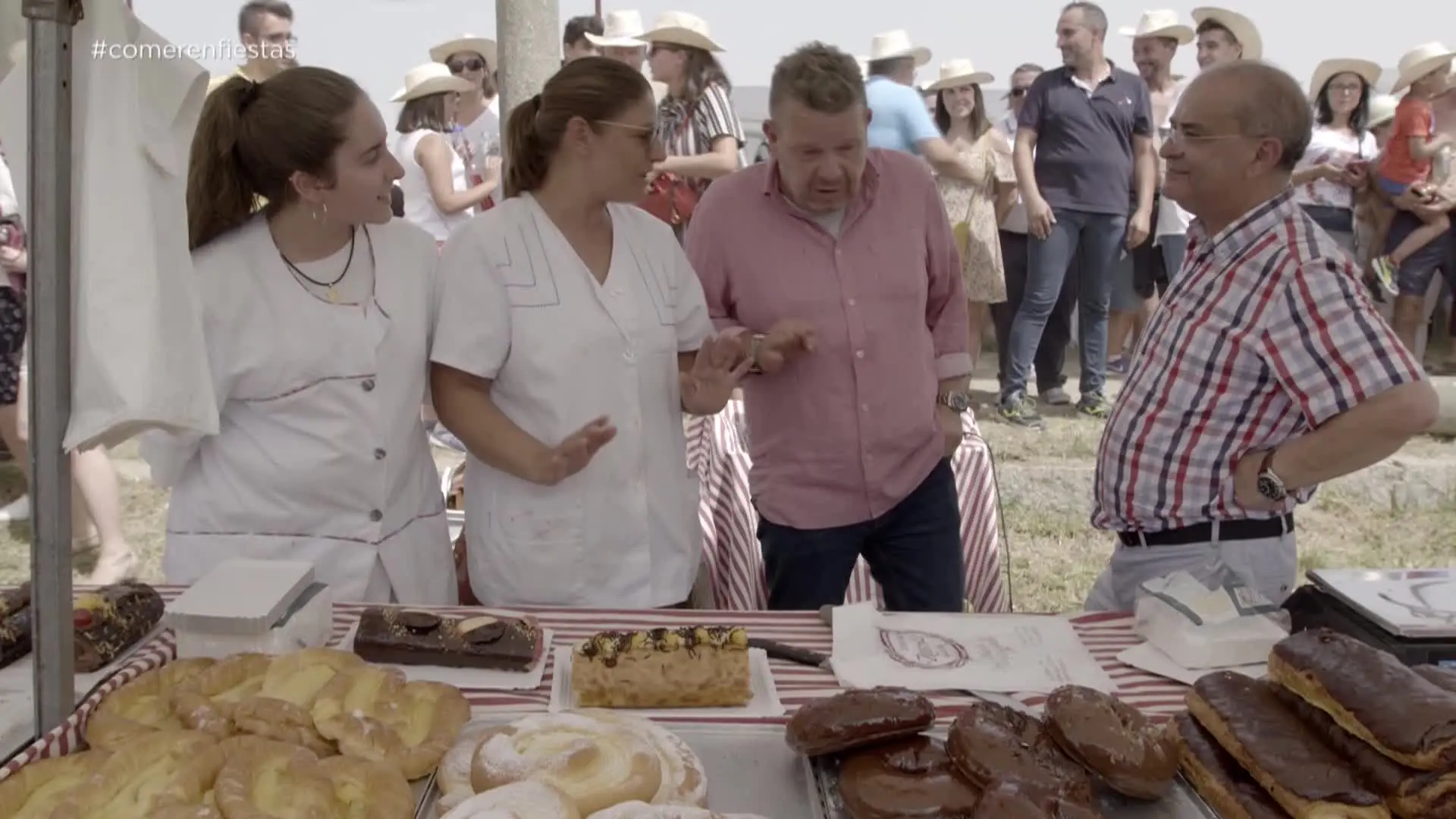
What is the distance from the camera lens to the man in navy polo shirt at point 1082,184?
6.63 meters

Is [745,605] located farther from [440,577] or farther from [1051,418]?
[1051,418]

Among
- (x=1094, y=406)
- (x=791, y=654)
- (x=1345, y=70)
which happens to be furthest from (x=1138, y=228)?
(x=791, y=654)

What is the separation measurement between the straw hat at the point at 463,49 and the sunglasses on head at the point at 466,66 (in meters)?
0.08

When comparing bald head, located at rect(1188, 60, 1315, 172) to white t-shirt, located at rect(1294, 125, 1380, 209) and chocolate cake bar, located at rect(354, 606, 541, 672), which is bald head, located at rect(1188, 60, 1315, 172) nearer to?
chocolate cake bar, located at rect(354, 606, 541, 672)

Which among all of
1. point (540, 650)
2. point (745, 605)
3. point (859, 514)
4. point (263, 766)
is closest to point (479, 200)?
point (745, 605)

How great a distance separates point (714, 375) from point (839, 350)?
41 centimetres

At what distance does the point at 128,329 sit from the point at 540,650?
0.81 m

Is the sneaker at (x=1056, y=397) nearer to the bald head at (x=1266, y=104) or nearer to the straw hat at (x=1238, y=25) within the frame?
the straw hat at (x=1238, y=25)

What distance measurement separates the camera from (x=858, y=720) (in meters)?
1.54

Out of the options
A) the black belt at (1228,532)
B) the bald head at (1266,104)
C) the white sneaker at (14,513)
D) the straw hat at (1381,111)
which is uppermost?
the straw hat at (1381,111)

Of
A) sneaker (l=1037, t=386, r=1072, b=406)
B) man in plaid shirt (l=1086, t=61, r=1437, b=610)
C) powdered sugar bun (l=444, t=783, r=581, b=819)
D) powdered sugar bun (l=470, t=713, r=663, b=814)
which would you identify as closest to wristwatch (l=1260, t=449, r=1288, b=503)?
man in plaid shirt (l=1086, t=61, r=1437, b=610)

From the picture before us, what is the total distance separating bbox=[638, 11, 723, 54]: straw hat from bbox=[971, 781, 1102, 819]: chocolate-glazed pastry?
4.45 m

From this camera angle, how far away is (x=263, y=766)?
1471 millimetres

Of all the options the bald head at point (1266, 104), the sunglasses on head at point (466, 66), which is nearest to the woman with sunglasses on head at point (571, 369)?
the bald head at point (1266, 104)
